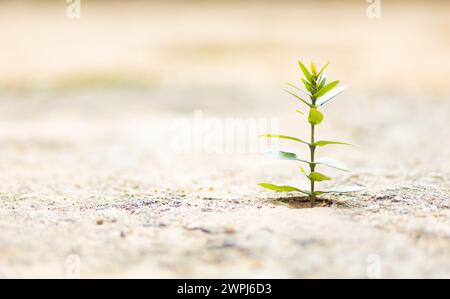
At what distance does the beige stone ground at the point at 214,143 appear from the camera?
134cm

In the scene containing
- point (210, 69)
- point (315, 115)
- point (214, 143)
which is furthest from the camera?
point (210, 69)

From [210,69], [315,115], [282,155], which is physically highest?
[210,69]

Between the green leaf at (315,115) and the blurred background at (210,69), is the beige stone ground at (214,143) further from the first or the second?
the green leaf at (315,115)

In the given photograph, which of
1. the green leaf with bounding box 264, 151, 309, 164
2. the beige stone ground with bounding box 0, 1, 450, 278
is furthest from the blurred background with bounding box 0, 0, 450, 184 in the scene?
the green leaf with bounding box 264, 151, 309, 164

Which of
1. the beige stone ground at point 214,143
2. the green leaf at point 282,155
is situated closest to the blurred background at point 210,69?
the beige stone ground at point 214,143

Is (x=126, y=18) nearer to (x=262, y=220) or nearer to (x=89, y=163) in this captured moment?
(x=89, y=163)

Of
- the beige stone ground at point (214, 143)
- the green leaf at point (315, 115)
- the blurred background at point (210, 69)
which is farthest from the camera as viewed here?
the blurred background at point (210, 69)

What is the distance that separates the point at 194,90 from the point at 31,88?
1.36 m

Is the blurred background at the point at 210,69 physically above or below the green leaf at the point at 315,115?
above

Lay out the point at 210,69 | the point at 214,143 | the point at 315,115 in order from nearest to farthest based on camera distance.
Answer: the point at 315,115 → the point at 214,143 → the point at 210,69

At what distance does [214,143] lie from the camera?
3.25 m

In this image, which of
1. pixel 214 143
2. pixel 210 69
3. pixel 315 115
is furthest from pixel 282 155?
pixel 210 69

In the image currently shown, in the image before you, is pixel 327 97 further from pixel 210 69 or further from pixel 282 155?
pixel 210 69
